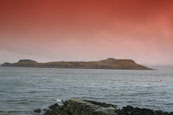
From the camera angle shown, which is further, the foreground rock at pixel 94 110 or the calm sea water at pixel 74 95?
the calm sea water at pixel 74 95

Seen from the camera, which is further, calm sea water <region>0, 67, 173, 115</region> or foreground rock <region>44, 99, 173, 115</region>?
calm sea water <region>0, 67, 173, 115</region>

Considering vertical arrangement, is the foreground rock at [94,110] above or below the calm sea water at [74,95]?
above

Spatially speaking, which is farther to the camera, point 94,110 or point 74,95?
point 74,95

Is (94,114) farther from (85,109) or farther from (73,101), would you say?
(73,101)

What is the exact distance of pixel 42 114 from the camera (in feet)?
86.3

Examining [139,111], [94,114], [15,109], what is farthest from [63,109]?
[139,111]

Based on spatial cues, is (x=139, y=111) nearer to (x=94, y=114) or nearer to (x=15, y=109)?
(x=94, y=114)

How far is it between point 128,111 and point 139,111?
121cm

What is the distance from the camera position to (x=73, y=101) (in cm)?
2673

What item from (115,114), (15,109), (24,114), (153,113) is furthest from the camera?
(15,109)

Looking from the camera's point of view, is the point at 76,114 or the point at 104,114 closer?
the point at 104,114

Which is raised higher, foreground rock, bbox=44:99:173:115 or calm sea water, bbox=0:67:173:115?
foreground rock, bbox=44:99:173:115

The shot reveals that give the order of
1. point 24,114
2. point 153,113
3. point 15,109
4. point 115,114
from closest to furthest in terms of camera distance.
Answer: point 115,114 < point 153,113 < point 24,114 < point 15,109

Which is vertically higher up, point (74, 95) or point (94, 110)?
point (94, 110)
